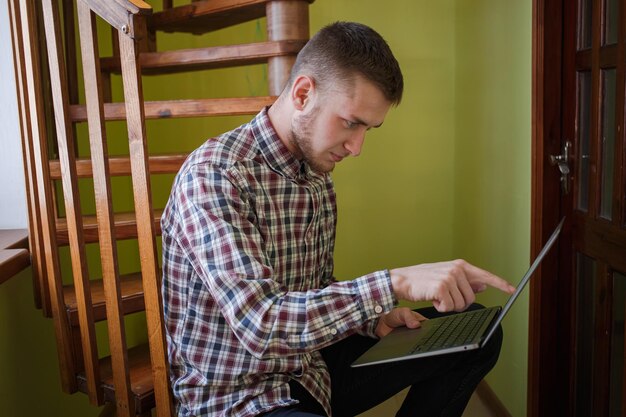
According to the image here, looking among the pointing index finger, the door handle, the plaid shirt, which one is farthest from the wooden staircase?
the door handle

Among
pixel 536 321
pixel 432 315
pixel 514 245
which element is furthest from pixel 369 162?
pixel 432 315

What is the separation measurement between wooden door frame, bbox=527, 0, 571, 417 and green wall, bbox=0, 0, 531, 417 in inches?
6.3

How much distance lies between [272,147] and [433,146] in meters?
1.70

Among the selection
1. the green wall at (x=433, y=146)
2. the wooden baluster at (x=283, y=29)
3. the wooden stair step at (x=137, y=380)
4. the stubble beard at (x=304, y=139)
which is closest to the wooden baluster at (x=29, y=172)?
the wooden stair step at (x=137, y=380)

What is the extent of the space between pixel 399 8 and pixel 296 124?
1677 mm

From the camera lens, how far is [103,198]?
4.75 feet

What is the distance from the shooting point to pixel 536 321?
2.02 metres

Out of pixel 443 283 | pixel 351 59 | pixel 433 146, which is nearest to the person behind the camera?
pixel 443 283

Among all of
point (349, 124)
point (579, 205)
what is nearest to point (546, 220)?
point (579, 205)

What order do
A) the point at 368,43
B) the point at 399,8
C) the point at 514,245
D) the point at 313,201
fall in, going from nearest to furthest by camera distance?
the point at 368,43, the point at 313,201, the point at 514,245, the point at 399,8

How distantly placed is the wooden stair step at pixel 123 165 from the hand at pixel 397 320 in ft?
2.53

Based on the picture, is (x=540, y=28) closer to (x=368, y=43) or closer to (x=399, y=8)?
(x=368, y=43)

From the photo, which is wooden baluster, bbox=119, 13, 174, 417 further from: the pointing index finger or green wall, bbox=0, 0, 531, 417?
green wall, bbox=0, 0, 531, 417

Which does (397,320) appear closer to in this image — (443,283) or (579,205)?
(443,283)
